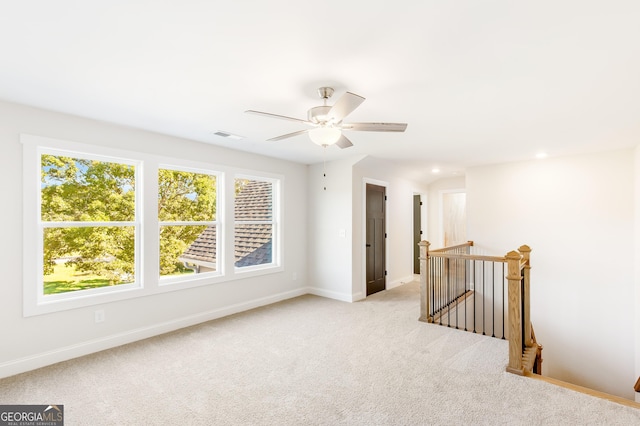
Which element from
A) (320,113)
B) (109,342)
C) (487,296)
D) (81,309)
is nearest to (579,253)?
(487,296)

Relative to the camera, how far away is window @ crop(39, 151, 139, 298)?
3096 mm

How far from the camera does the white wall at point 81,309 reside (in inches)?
110

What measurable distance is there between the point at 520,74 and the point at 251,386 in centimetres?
317

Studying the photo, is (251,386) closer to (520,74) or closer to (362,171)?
(520,74)

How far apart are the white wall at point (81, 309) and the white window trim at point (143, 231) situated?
2.4 inches

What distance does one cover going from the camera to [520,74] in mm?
2238

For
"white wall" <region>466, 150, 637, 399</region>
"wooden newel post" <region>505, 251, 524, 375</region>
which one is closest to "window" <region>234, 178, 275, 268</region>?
"wooden newel post" <region>505, 251, 524, 375</region>

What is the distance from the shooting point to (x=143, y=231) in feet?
12.1

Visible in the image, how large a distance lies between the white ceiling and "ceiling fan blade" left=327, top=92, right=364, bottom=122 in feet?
0.78

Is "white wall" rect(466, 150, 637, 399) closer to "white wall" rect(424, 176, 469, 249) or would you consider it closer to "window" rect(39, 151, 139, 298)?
"white wall" rect(424, 176, 469, 249)

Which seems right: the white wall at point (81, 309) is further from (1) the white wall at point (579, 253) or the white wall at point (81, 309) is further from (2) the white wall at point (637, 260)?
(2) the white wall at point (637, 260)

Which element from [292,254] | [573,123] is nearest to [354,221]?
[292,254]

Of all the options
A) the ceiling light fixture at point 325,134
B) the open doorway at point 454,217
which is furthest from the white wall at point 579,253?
the ceiling light fixture at point 325,134

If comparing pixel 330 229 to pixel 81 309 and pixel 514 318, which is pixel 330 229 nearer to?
pixel 514 318
